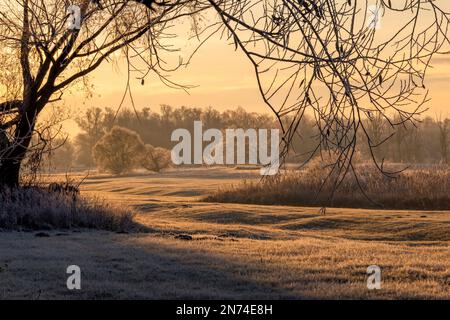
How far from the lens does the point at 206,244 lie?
16734mm

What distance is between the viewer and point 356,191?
36531 mm

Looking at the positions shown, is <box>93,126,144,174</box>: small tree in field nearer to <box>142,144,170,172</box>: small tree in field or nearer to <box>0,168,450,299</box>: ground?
<box>142,144,170,172</box>: small tree in field

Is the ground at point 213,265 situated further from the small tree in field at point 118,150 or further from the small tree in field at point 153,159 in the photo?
the small tree in field at point 153,159

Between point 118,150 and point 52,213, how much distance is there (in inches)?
2146

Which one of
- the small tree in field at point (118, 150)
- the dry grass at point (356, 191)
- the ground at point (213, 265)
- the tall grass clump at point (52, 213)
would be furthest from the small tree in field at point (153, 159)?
the ground at point (213, 265)

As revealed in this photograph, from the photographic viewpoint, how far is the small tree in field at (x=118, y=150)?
241 feet

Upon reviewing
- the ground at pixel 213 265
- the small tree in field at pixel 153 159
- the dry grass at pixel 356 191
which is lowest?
the ground at pixel 213 265

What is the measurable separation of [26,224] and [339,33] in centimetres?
1619

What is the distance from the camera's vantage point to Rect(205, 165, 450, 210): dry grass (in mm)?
34219

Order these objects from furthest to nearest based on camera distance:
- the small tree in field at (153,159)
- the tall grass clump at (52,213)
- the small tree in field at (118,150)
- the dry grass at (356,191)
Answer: the small tree in field at (153,159)
the small tree in field at (118,150)
the dry grass at (356,191)
the tall grass clump at (52,213)

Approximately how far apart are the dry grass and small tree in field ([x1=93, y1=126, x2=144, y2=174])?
33128mm

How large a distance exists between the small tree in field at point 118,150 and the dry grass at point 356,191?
33.1 meters
